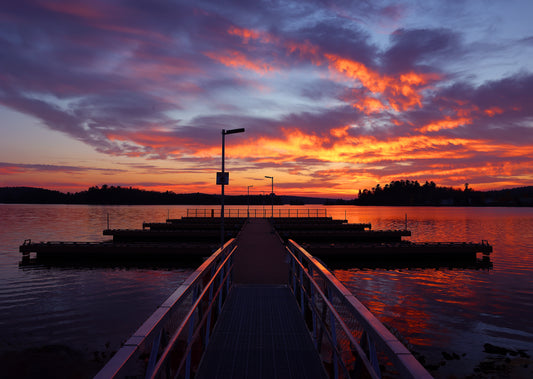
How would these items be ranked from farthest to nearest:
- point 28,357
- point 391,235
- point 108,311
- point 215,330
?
point 391,235 → point 108,311 → point 28,357 → point 215,330

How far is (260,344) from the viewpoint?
5.71 metres

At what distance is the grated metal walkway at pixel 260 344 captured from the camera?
482cm

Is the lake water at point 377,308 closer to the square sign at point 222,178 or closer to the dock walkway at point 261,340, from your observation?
the dock walkway at point 261,340

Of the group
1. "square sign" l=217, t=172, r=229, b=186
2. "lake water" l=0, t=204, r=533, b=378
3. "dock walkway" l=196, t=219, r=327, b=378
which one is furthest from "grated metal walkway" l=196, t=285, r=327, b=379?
"square sign" l=217, t=172, r=229, b=186

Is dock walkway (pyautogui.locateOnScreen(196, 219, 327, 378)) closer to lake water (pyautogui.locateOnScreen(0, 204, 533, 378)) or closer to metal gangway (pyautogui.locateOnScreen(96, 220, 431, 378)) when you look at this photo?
metal gangway (pyautogui.locateOnScreen(96, 220, 431, 378))

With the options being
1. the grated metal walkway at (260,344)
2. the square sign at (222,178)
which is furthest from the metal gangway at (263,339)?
the square sign at (222,178)

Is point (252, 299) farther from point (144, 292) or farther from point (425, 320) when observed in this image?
point (144, 292)

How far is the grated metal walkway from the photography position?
482 cm

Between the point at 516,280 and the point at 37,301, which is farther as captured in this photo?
the point at 516,280

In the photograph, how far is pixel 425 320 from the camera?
14766 millimetres

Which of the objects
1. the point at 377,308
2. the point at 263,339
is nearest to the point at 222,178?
the point at 263,339

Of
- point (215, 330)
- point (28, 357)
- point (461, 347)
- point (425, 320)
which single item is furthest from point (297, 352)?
point (425, 320)

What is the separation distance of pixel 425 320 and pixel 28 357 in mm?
14701

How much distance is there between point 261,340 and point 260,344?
0.16m
